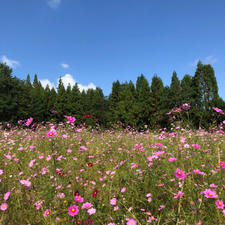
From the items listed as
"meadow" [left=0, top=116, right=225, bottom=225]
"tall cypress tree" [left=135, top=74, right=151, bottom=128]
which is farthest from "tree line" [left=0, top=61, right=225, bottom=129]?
"meadow" [left=0, top=116, right=225, bottom=225]

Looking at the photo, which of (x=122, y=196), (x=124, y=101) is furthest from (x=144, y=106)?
(x=122, y=196)

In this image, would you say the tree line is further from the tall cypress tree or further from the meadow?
the meadow

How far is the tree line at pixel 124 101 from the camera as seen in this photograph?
17.3 meters

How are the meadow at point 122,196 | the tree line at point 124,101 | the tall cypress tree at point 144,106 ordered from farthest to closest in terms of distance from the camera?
the tall cypress tree at point 144,106
the tree line at point 124,101
the meadow at point 122,196

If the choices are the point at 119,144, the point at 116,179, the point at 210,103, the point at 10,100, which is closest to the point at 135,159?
the point at 116,179

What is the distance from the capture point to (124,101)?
2320 centimetres

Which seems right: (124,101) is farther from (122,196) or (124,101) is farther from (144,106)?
(122,196)

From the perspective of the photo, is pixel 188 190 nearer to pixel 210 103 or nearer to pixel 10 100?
pixel 210 103

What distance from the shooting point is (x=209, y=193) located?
1301 mm

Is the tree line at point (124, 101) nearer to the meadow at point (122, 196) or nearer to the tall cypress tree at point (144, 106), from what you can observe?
the tall cypress tree at point (144, 106)

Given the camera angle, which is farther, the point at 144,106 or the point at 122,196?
the point at 144,106

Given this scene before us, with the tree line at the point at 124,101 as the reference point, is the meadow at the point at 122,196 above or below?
below

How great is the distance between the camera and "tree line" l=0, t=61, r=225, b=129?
17.3m

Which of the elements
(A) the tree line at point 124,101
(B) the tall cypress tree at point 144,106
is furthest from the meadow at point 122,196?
(B) the tall cypress tree at point 144,106
